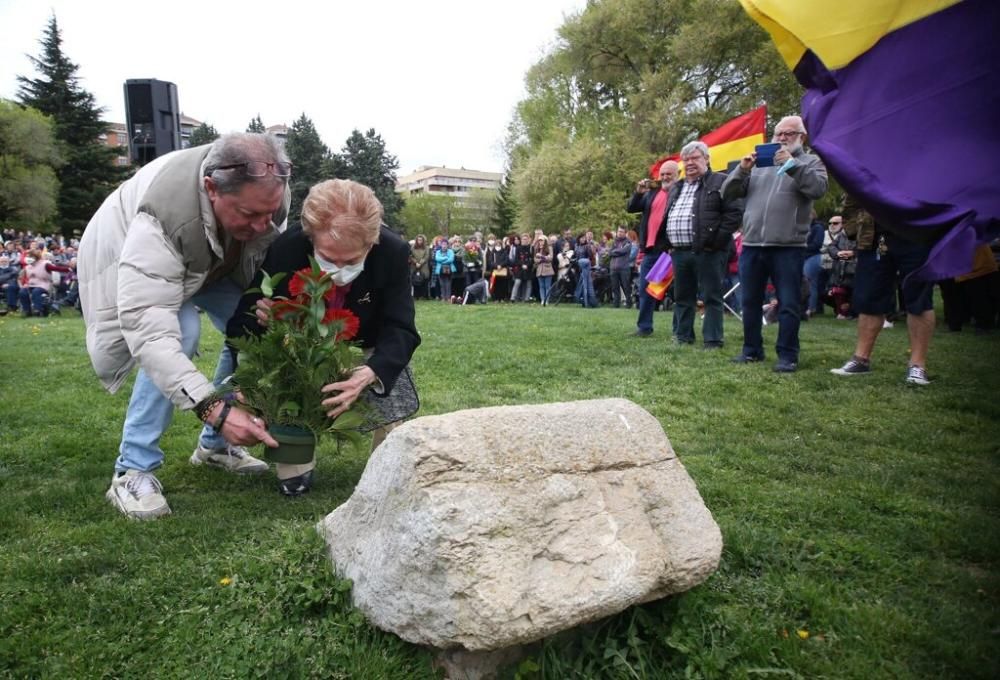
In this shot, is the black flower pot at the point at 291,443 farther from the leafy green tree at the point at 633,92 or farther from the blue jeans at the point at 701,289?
the leafy green tree at the point at 633,92

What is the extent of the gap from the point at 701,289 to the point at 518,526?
20.6 feet

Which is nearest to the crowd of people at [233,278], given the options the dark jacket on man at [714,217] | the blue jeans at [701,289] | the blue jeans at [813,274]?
the dark jacket on man at [714,217]

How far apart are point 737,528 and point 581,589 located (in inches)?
49.6

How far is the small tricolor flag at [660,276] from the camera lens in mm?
9455

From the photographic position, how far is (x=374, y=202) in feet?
10.2

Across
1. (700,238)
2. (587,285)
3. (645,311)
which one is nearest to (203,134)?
(587,285)

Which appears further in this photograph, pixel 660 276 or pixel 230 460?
pixel 660 276

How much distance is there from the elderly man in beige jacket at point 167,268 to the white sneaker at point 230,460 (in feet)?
1.80

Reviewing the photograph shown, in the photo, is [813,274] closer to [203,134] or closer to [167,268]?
[167,268]

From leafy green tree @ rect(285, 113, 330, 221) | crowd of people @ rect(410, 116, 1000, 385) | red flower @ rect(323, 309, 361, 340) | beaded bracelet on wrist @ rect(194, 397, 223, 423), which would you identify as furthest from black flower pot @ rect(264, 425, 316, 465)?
leafy green tree @ rect(285, 113, 330, 221)

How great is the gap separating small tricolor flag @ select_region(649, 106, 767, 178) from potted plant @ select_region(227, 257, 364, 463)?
8.94 meters

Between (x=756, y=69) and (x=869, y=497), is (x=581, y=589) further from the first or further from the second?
(x=756, y=69)

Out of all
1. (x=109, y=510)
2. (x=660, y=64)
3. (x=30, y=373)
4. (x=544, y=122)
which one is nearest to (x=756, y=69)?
(x=660, y=64)

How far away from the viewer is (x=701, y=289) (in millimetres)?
7781
